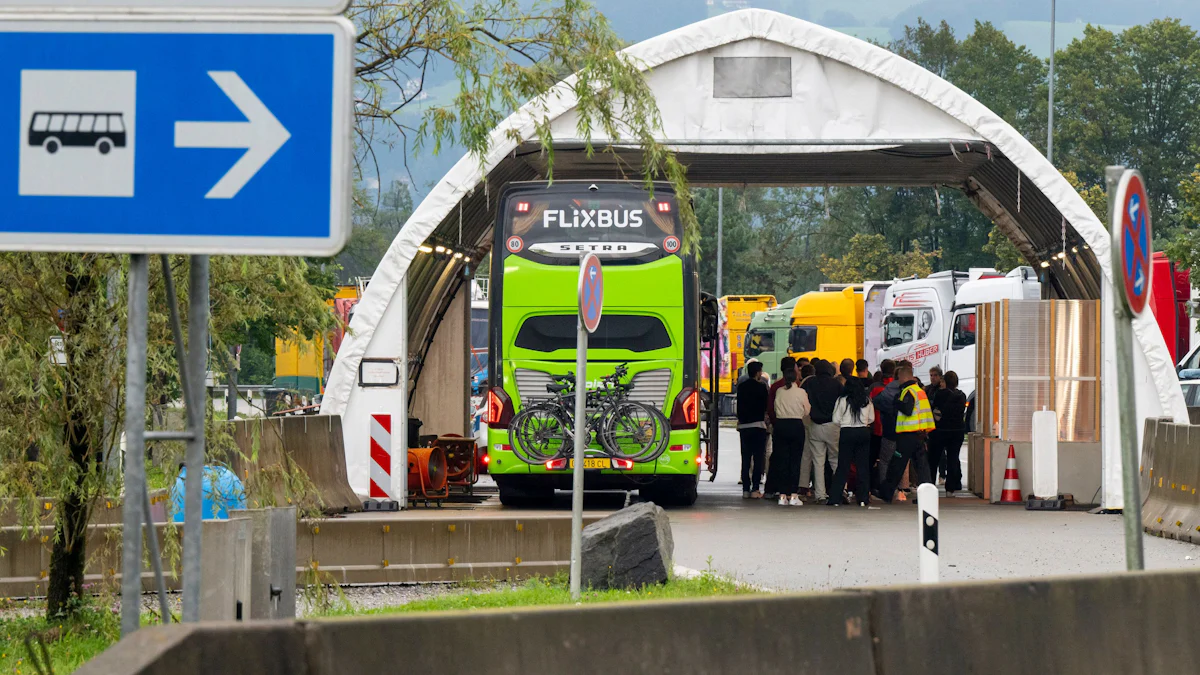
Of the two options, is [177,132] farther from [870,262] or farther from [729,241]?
[729,241]

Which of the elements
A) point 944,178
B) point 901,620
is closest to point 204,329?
point 901,620

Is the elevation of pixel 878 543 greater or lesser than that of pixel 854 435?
lesser

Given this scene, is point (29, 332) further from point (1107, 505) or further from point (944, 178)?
point (944, 178)

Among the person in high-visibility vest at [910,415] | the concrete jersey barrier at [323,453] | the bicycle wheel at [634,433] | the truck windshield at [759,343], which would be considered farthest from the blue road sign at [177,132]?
the truck windshield at [759,343]

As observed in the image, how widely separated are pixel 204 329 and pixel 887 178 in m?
20.6

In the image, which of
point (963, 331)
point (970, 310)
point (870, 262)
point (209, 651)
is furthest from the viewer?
point (870, 262)

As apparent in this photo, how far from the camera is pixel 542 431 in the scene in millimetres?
19125

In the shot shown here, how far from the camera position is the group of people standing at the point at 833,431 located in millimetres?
20266

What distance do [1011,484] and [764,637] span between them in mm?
16860

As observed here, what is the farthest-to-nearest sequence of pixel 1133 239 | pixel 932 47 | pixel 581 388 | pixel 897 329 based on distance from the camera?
pixel 932 47 → pixel 897 329 → pixel 581 388 → pixel 1133 239

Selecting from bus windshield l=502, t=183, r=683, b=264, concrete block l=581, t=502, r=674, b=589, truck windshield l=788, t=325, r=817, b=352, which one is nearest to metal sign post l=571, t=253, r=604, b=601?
concrete block l=581, t=502, r=674, b=589

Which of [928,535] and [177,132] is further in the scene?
[928,535]

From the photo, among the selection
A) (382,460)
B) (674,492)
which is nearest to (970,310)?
(674,492)

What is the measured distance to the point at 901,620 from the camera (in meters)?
5.53
